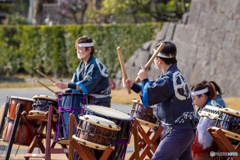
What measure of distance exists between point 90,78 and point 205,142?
1.63 meters

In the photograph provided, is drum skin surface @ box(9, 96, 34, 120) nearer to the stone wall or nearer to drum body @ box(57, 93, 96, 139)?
drum body @ box(57, 93, 96, 139)

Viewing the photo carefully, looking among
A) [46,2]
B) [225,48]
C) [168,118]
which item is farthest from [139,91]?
[46,2]

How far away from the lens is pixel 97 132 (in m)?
3.95

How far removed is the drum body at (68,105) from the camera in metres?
5.28

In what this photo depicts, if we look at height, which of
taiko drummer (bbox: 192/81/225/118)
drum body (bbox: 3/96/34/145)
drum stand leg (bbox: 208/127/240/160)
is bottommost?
drum body (bbox: 3/96/34/145)

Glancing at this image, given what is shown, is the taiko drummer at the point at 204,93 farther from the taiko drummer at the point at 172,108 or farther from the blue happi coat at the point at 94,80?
the taiko drummer at the point at 172,108

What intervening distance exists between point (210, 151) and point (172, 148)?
101cm

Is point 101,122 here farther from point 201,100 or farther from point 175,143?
point 201,100

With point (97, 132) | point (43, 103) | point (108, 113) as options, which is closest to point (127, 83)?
point (108, 113)

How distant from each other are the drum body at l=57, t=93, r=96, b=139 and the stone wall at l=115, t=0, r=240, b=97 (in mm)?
6935

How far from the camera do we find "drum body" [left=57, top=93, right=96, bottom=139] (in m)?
5.28

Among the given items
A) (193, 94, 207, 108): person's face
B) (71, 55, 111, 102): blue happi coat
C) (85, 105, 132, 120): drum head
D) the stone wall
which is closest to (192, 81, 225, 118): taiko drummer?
(193, 94, 207, 108): person's face

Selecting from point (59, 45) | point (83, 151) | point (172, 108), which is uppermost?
point (59, 45)

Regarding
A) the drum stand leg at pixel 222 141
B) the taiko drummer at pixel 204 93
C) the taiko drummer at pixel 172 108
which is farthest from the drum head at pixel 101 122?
the taiko drummer at pixel 204 93
